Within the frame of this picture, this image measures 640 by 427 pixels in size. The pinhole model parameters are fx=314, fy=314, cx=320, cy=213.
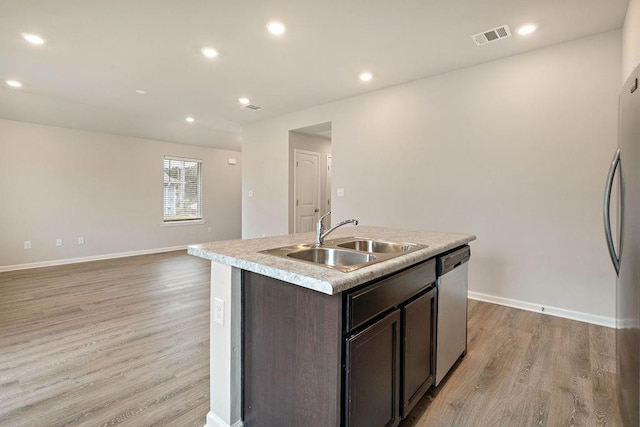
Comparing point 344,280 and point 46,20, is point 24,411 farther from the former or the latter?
point 46,20

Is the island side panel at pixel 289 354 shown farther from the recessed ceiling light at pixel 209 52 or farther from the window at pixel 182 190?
the window at pixel 182 190

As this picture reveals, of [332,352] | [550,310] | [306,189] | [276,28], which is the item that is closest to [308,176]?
[306,189]

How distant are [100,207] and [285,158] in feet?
11.9

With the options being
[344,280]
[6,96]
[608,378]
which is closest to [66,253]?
[6,96]

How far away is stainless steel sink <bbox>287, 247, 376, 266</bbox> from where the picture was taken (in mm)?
1669

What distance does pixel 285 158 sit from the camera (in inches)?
220

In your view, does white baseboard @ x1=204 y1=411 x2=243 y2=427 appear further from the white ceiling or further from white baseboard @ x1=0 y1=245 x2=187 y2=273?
white baseboard @ x1=0 y1=245 x2=187 y2=273

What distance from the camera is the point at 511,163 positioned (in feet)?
10.8

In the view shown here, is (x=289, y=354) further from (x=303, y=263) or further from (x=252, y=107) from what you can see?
(x=252, y=107)

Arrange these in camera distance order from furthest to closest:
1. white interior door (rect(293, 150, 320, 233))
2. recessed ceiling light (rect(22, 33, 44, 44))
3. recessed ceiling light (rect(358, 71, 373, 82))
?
white interior door (rect(293, 150, 320, 233)), recessed ceiling light (rect(358, 71, 373, 82)), recessed ceiling light (rect(22, 33, 44, 44))

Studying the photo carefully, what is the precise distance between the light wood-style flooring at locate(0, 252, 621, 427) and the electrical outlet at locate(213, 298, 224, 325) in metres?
0.61

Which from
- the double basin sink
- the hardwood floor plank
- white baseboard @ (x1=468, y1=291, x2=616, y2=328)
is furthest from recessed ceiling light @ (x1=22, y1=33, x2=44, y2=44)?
white baseboard @ (x1=468, y1=291, x2=616, y2=328)

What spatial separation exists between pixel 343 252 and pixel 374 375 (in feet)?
2.06

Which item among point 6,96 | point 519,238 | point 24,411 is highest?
point 6,96
